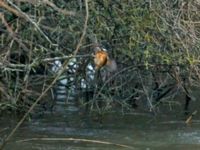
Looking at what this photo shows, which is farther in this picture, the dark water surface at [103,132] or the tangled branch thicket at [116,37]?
the tangled branch thicket at [116,37]

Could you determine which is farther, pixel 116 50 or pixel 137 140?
pixel 116 50

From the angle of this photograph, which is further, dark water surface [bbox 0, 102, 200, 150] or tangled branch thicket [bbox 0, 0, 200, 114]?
tangled branch thicket [bbox 0, 0, 200, 114]

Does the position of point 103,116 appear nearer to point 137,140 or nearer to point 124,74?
point 124,74

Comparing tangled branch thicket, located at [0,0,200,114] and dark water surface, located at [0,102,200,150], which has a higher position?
tangled branch thicket, located at [0,0,200,114]

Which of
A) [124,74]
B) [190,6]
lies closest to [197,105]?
[124,74]

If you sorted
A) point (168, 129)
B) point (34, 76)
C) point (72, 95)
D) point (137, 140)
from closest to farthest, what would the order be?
1. point (137, 140)
2. point (168, 129)
3. point (34, 76)
4. point (72, 95)

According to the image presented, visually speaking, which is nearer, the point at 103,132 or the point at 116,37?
the point at 103,132

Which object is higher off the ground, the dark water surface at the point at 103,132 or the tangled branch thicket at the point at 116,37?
the tangled branch thicket at the point at 116,37

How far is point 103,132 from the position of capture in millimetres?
9961

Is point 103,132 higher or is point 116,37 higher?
point 116,37

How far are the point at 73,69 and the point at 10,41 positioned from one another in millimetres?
1834

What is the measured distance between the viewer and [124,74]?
11102mm

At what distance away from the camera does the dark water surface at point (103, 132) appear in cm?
913

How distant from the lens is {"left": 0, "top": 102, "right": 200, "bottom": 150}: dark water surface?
9133 mm
